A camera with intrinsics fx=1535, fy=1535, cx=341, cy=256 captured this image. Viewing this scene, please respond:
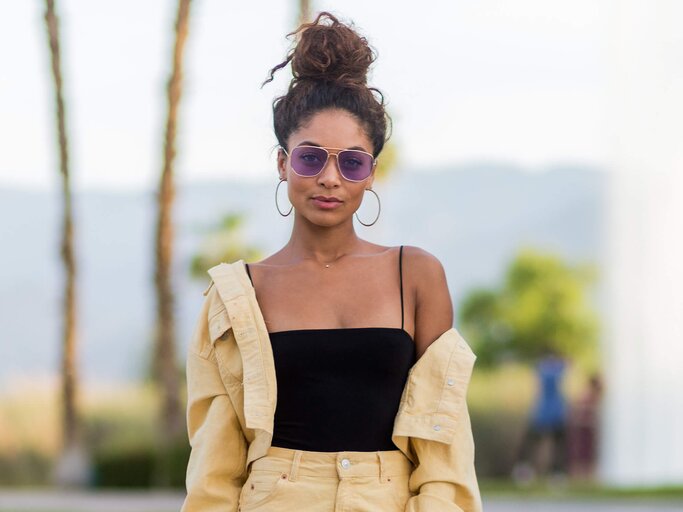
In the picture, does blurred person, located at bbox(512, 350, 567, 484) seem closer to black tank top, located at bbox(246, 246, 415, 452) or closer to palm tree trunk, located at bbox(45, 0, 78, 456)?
palm tree trunk, located at bbox(45, 0, 78, 456)

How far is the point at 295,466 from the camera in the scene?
3572mm

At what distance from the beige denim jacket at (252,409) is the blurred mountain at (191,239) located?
183ft

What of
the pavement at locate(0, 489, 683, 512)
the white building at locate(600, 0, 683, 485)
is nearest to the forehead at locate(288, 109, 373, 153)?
the pavement at locate(0, 489, 683, 512)

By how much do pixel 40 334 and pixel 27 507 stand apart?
154 ft

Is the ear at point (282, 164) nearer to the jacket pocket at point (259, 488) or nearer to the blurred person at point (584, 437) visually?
the jacket pocket at point (259, 488)

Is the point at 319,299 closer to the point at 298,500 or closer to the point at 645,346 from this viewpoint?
the point at 298,500

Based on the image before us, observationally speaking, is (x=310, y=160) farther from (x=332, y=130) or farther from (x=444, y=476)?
(x=444, y=476)

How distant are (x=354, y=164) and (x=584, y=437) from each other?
64.1 ft

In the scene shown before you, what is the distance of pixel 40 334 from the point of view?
60.6 m

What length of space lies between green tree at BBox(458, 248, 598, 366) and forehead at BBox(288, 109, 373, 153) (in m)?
34.1

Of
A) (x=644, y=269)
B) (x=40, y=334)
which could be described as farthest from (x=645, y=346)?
(x=40, y=334)

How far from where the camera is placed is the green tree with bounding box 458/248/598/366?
38.2m

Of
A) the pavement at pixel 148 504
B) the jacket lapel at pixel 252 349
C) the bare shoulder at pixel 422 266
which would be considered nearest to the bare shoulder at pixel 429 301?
the bare shoulder at pixel 422 266

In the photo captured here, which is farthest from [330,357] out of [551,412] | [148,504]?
[551,412]
